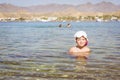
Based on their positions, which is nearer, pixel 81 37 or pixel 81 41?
pixel 81 37

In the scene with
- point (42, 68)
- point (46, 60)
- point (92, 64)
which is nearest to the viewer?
point (42, 68)

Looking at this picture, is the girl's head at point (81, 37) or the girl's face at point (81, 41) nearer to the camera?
the girl's head at point (81, 37)

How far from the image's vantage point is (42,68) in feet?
48.4

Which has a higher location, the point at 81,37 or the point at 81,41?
the point at 81,37

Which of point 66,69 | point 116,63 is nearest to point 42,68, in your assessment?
point 66,69

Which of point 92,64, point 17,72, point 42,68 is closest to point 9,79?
point 17,72

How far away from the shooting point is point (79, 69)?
570 inches

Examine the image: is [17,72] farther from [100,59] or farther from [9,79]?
[100,59]

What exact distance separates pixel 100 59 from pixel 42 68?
169 inches

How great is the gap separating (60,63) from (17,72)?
3.12m

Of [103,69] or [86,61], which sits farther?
[86,61]

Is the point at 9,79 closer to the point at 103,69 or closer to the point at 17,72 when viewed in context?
the point at 17,72

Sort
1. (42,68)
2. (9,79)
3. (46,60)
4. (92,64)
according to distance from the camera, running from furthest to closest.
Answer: (46,60)
(92,64)
(42,68)
(9,79)

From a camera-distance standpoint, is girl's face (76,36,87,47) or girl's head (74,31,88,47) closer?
girl's head (74,31,88,47)
